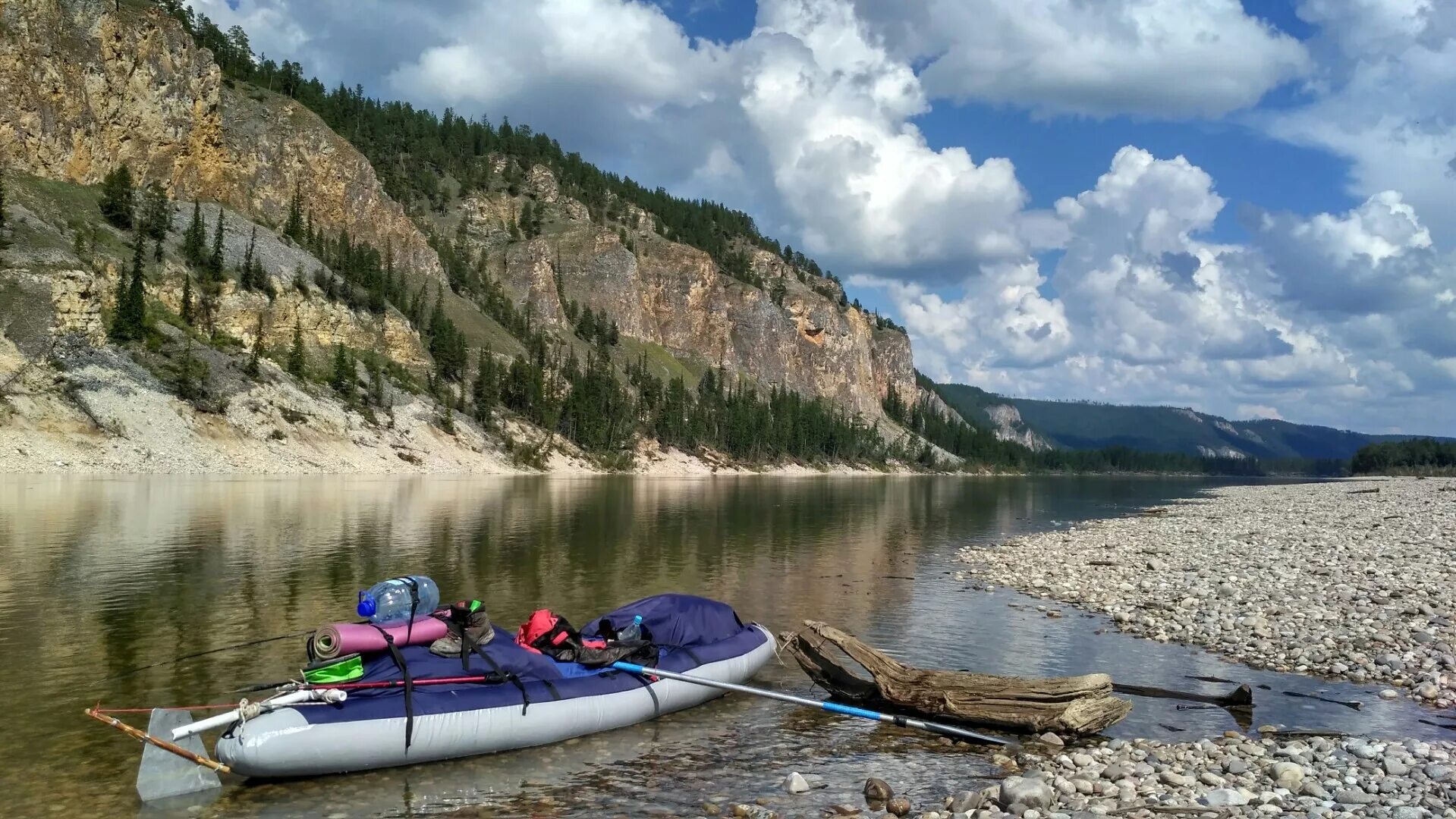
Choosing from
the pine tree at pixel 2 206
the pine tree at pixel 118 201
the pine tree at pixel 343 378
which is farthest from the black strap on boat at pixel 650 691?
the pine tree at pixel 118 201

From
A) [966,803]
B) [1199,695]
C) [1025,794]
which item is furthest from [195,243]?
[1025,794]

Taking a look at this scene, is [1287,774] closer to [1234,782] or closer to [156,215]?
[1234,782]

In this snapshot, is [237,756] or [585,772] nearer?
[237,756]

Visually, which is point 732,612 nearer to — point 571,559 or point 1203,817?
point 1203,817

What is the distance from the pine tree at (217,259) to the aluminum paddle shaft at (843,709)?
113512mm

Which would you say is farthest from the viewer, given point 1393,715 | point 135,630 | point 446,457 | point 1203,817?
point 446,457

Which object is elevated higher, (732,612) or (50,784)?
(732,612)

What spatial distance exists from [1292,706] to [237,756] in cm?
1572

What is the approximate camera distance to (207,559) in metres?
29.9

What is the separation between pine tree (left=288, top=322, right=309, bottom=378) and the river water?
5046 cm

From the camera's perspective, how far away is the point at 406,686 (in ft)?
38.2

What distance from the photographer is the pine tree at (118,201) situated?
106 metres

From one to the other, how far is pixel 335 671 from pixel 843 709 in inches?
277

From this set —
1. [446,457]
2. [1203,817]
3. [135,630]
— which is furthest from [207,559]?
[446,457]
